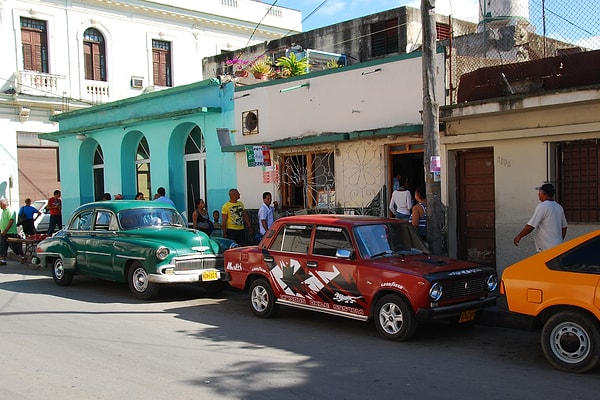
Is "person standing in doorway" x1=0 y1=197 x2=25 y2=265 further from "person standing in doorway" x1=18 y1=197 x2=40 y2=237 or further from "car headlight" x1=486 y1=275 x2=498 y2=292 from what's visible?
"car headlight" x1=486 y1=275 x2=498 y2=292

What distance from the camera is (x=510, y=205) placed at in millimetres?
10898

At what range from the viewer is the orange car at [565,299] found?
5836 millimetres

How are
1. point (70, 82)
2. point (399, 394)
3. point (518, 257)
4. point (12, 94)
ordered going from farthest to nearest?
point (70, 82)
point (12, 94)
point (518, 257)
point (399, 394)

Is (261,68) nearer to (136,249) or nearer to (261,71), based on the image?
(261,71)

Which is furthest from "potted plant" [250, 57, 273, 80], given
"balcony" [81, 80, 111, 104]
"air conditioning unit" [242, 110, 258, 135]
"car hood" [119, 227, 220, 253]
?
"balcony" [81, 80, 111, 104]

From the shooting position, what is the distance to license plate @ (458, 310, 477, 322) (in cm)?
747

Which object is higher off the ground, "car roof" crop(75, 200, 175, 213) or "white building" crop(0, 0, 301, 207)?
"white building" crop(0, 0, 301, 207)

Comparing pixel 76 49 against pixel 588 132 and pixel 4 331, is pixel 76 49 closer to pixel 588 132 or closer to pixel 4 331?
pixel 4 331

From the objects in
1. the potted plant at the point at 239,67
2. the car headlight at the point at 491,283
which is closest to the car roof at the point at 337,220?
the car headlight at the point at 491,283

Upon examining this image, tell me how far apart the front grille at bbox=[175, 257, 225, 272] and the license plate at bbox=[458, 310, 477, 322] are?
466 centimetres

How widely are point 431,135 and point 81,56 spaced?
2247 centimetres

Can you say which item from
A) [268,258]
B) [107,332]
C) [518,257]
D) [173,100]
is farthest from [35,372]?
[173,100]

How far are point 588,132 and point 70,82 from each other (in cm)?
2316

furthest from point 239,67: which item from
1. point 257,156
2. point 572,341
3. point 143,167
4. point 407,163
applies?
point 572,341
